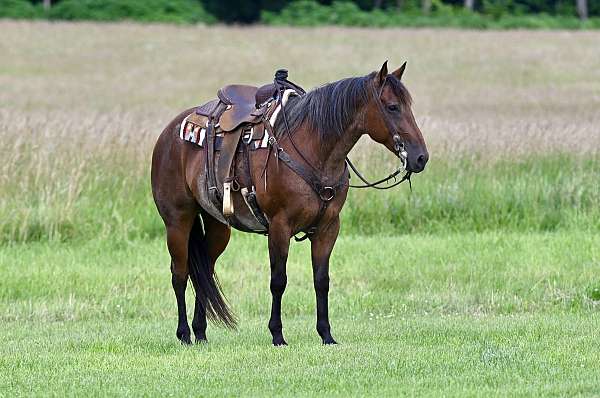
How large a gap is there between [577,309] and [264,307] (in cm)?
285

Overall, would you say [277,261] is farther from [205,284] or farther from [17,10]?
[17,10]

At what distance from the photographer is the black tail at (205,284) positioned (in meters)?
9.30

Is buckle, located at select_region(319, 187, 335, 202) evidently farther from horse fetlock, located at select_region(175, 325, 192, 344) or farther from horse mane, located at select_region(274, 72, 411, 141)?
horse fetlock, located at select_region(175, 325, 192, 344)

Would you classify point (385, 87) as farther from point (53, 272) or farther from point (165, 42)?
point (165, 42)

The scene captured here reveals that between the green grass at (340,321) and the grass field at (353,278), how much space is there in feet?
0.08

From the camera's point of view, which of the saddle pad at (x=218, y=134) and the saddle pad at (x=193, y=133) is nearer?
the saddle pad at (x=218, y=134)

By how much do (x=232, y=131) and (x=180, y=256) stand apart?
1134 millimetres

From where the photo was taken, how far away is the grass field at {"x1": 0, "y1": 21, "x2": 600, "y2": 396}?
759cm

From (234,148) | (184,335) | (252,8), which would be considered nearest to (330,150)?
(234,148)

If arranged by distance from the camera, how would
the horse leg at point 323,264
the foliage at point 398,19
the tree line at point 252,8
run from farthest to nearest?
the tree line at point 252,8 → the foliage at point 398,19 → the horse leg at point 323,264

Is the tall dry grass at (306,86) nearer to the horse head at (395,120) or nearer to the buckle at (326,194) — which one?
the buckle at (326,194)

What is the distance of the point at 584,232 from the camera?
554 inches

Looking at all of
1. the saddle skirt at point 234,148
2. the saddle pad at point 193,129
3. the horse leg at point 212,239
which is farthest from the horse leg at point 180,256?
the saddle pad at point 193,129

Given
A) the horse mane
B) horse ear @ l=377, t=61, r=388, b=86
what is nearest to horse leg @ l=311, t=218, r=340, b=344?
→ the horse mane
